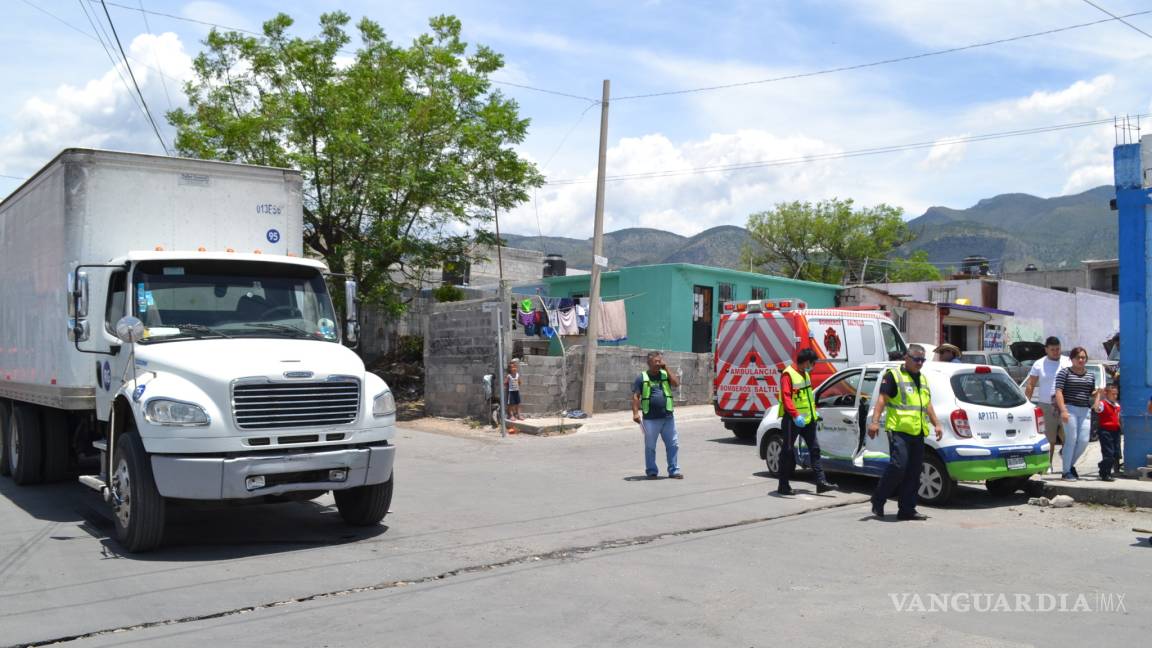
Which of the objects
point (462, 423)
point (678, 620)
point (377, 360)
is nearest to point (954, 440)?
point (678, 620)

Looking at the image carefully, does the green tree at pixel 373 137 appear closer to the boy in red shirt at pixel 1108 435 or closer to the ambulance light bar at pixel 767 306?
the ambulance light bar at pixel 767 306

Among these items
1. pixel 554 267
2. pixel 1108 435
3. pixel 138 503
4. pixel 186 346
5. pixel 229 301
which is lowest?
pixel 138 503

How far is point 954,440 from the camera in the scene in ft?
33.7

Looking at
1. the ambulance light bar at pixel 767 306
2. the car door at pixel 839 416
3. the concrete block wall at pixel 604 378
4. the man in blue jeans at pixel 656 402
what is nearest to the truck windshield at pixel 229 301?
the man in blue jeans at pixel 656 402

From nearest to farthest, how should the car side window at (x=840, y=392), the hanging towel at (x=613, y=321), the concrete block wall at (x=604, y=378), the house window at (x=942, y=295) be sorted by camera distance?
the car side window at (x=840, y=392) < the concrete block wall at (x=604, y=378) < the hanging towel at (x=613, y=321) < the house window at (x=942, y=295)

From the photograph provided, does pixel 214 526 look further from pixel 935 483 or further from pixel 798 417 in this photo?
pixel 935 483

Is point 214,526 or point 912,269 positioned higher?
point 912,269

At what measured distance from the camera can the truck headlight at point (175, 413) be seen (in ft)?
25.0

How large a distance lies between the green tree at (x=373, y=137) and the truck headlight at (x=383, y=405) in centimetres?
1436

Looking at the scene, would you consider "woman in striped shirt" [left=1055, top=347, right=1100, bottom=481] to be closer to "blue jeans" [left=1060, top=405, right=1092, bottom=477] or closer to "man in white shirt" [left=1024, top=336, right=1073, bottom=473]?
"blue jeans" [left=1060, top=405, right=1092, bottom=477]

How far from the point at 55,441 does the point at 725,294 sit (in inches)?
913

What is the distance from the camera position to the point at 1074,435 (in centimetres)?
1127

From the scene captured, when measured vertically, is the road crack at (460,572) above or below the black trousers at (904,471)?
below

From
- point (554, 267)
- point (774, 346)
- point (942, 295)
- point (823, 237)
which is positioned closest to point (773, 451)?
point (774, 346)
